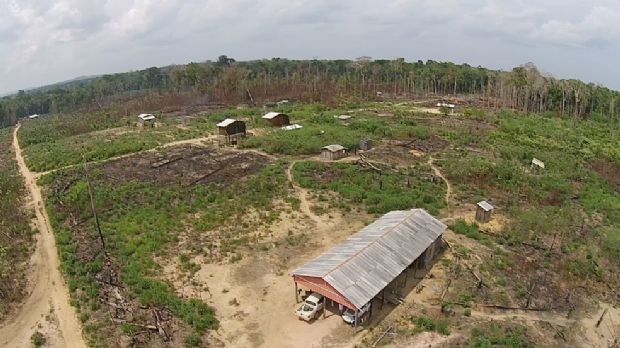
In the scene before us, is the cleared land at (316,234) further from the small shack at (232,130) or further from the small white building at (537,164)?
the small shack at (232,130)

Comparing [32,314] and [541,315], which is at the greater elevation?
[32,314]

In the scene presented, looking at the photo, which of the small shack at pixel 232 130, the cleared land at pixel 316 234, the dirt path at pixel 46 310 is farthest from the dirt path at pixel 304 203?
the dirt path at pixel 46 310

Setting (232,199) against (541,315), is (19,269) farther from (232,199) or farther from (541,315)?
(541,315)

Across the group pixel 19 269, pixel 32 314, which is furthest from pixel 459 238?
pixel 19 269

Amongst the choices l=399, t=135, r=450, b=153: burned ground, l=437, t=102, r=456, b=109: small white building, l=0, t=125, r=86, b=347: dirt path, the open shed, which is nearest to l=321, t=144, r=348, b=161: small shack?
l=399, t=135, r=450, b=153: burned ground

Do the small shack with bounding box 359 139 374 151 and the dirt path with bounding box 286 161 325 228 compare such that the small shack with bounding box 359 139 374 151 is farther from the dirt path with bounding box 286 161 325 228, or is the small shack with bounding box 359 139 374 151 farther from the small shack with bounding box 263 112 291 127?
the small shack with bounding box 263 112 291 127

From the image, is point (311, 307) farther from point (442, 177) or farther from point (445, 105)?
point (445, 105)
